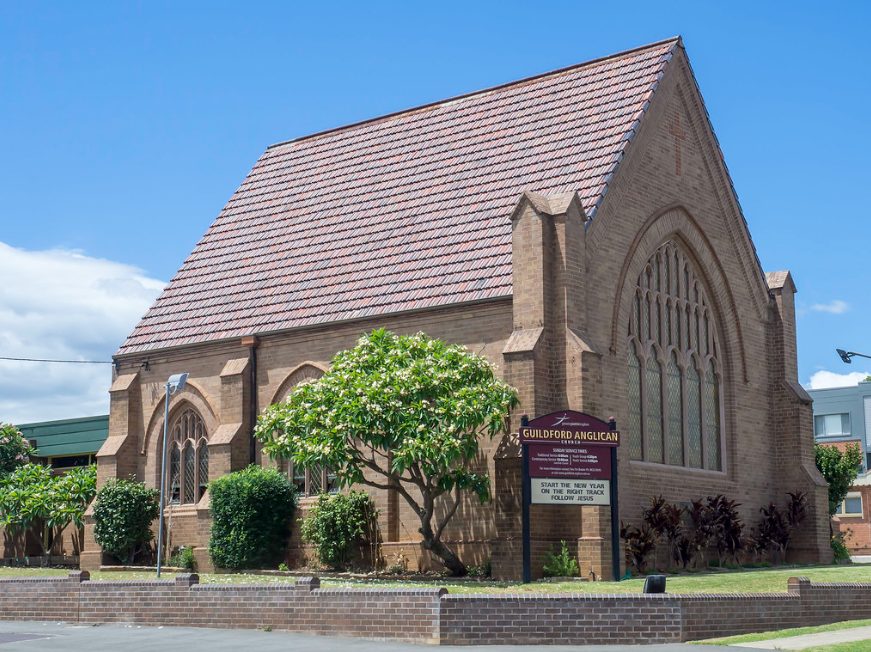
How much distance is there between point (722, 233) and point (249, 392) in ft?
43.4

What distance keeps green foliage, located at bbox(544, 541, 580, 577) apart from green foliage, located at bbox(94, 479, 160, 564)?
1246 cm

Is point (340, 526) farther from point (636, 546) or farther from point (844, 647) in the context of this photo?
point (844, 647)

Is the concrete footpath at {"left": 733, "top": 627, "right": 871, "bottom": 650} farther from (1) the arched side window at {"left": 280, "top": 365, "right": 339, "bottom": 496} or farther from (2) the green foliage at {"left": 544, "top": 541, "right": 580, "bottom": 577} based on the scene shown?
(1) the arched side window at {"left": 280, "top": 365, "right": 339, "bottom": 496}

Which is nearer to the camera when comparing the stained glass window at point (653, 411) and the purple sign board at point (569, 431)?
the purple sign board at point (569, 431)

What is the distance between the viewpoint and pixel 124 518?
114 ft

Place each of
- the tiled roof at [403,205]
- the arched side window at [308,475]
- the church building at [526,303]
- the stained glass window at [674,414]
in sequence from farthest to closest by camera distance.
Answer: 1. the arched side window at [308,475]
2. the stained glass window at [674,414]
3. the tiled roof at [403,205]
4. the church building at [526,303]

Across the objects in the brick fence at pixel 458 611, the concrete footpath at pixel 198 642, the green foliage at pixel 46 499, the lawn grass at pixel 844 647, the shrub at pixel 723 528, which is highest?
the green foliage at pixel 46 499

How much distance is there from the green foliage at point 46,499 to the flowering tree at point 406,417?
9.88m

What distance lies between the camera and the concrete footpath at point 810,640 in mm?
18344

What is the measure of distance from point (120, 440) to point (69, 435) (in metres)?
7.16

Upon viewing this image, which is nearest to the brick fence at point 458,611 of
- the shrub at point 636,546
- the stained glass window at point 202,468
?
the shrub at point 636,546

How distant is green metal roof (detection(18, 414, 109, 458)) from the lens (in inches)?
1655

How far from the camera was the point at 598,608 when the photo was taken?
19.1m

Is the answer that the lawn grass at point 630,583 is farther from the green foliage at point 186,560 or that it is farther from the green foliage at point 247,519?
the green foliage at point 186,560
